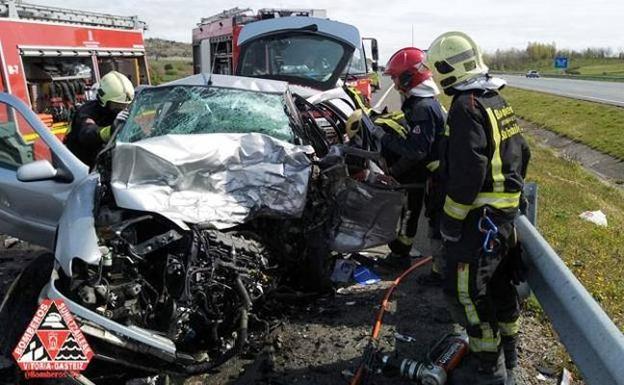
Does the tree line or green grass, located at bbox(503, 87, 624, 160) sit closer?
green grass, located at bbox(503, 87, 624, 160)

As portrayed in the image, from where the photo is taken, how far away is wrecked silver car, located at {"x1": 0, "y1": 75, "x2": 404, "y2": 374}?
2923mm

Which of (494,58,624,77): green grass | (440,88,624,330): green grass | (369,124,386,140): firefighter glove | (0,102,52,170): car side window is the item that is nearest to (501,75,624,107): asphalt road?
(440,88,624,330): green grass

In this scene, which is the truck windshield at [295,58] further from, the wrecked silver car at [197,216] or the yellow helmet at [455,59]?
the yellow helmet at [455,59]

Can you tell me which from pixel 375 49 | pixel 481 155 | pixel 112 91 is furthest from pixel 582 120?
pixel 481 155

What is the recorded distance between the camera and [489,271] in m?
3.10

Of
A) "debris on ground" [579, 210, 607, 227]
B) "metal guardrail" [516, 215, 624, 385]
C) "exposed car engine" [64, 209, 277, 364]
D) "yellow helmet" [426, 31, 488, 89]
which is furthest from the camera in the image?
"debris on ground" [579, 210, 607, 227]

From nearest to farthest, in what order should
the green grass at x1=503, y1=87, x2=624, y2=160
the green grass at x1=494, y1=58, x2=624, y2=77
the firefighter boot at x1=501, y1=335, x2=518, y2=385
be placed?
the firefighter boot at x1=501, y1=335, x2=518, y2=385 → the green grass at x1=503, y1=87, x2=624, y2=160 → the green grass at x1=494, y1=58, x2=624, y2=77

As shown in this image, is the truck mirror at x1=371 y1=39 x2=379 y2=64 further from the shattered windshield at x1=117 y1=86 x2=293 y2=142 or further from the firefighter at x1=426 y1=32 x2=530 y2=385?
the firefighter at x1=426 y1=32 x2=530 y2=385

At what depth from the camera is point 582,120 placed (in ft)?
58.0

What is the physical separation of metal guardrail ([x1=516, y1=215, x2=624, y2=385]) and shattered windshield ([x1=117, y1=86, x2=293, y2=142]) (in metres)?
1.93

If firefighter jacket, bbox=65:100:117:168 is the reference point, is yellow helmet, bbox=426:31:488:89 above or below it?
above

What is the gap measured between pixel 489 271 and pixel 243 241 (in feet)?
4.76

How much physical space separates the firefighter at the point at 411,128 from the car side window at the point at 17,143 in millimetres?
2735

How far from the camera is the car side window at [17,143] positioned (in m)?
4.40
